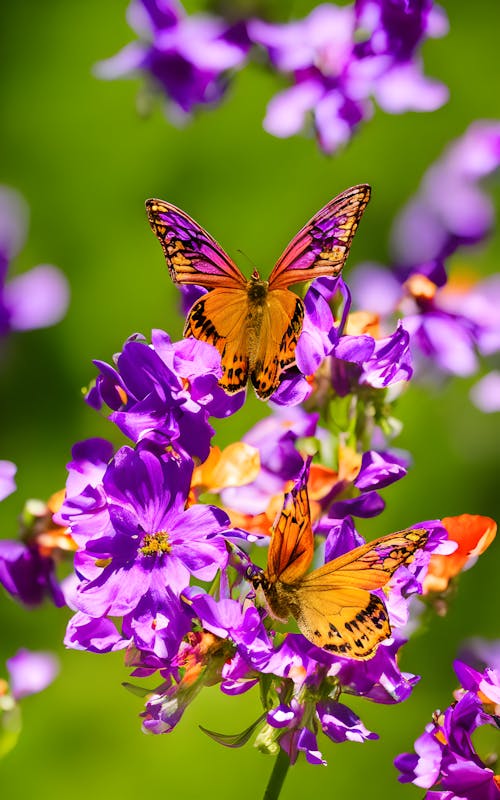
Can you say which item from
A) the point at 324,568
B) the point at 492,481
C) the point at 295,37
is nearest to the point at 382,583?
the point at 324,568

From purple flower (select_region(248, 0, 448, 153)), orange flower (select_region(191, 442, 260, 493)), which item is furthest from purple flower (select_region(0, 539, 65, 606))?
purple flower (select_region(248, 0, 448, 153))

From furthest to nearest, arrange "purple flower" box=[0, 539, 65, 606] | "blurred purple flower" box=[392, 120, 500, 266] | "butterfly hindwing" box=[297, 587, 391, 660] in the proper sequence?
"blurred purple flower" box=[392, 120, 500, 266] < "purple flower" box=[0, 539, 65, 606] < "butterfly hindwing" box=[297, 587, 391, 660]

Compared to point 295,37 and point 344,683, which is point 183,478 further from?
point 295,37

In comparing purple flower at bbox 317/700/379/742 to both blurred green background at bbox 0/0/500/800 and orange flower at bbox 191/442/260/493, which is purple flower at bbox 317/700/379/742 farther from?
blurred green background at bbox 0/0/500/800

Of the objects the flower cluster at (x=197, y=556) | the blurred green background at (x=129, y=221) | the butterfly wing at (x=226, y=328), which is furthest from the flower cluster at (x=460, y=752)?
the blurred green background at (x=129, y=221)

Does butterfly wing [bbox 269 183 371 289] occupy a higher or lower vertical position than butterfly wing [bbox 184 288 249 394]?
higher

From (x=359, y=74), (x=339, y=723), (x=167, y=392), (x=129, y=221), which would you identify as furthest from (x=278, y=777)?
(x=129, y=221)

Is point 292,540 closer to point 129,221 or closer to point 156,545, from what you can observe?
point 156,545
